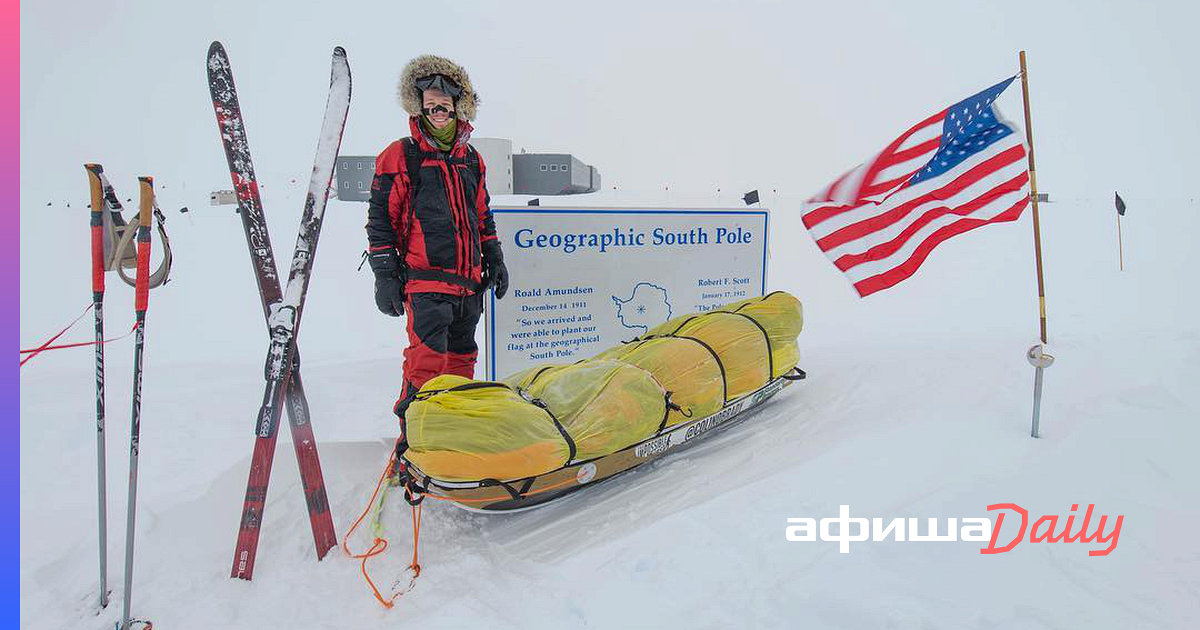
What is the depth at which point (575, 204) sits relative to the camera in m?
4.43

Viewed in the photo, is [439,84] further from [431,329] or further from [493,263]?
[431,329]

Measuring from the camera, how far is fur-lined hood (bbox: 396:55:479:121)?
9.89 ft

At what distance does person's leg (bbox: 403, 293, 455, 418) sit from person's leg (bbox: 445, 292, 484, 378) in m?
0.10

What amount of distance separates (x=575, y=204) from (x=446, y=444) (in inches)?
98.1

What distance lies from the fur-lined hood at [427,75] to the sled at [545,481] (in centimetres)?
180

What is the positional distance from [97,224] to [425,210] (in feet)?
4.35

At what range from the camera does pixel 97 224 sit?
2305 millimetres

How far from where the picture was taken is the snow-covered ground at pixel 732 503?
1891mm

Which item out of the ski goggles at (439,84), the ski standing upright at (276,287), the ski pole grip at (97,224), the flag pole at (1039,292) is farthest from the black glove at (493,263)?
the flag pole at (1039,292)

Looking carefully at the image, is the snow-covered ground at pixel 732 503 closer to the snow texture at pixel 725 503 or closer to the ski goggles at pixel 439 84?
the snow texture at pixel 725 503

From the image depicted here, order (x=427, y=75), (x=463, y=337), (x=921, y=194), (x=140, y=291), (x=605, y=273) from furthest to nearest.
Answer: (x=605, y=273), (x=463, y=337), (x=921, y=194), (x=427, y=75), (x=140, y=291)

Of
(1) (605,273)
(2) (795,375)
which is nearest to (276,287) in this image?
(1) (605,273)

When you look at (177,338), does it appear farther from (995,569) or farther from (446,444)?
(995,569)

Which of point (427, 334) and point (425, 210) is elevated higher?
point (425, 210)
